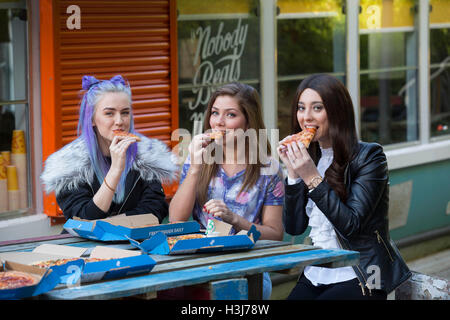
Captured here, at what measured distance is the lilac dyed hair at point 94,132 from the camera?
4.24 m

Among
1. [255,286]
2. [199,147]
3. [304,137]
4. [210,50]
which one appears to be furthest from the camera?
[210,50]

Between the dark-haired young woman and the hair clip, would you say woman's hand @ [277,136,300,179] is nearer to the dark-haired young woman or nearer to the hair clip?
the dark-haired young woman

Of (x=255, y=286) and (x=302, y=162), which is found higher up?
(x=302, y=162)

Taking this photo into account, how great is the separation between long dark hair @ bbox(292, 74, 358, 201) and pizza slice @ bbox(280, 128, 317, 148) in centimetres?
9

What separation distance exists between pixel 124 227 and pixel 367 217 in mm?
1130

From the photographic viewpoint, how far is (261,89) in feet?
22.8

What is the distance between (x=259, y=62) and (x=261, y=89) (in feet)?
0.75

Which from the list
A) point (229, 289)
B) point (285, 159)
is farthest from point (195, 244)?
point (285, 159)

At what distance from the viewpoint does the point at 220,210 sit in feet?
12.8

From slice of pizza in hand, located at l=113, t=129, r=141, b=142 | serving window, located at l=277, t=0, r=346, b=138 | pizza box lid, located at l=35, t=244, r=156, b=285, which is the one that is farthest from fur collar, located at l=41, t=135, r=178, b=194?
serving window, located at l=277, t=0, r=346, b=138

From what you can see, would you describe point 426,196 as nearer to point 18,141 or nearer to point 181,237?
point 18,141
